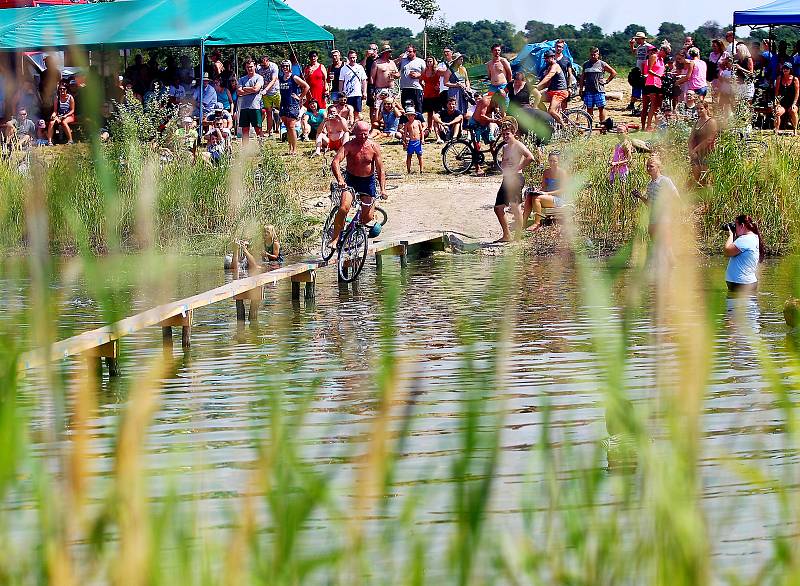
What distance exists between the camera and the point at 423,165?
22.8 metres

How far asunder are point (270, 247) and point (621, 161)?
4463 mm

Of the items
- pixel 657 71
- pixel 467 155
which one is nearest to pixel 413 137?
pixel 467 155

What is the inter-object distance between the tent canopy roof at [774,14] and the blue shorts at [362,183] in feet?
24.0

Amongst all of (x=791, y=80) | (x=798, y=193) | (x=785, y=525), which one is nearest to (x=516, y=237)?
(x=798, y=193)

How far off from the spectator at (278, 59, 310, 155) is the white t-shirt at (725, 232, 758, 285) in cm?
1154

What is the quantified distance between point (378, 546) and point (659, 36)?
110 cm

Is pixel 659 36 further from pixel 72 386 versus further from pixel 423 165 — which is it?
pixel 423 165

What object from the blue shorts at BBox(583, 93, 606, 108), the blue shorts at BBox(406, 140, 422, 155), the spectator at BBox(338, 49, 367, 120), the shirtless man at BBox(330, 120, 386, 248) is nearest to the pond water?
the shirtless man at BBox(330, 120, 386, 248)

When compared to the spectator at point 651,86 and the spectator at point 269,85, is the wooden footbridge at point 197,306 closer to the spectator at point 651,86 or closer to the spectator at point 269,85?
the spectator at point 651,86

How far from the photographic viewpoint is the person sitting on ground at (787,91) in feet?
68.1

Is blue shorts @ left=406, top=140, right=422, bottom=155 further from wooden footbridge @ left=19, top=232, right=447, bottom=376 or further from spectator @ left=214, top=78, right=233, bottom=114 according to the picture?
spectator @ left=214, top=78, right=233, bottom=114

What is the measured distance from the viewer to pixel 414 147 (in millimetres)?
22016

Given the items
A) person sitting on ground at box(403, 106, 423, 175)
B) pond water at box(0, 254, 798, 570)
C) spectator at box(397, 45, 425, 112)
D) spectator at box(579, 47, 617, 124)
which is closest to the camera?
pond water at box(0, 254, 798, 570)

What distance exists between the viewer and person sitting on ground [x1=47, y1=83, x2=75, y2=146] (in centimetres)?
159
